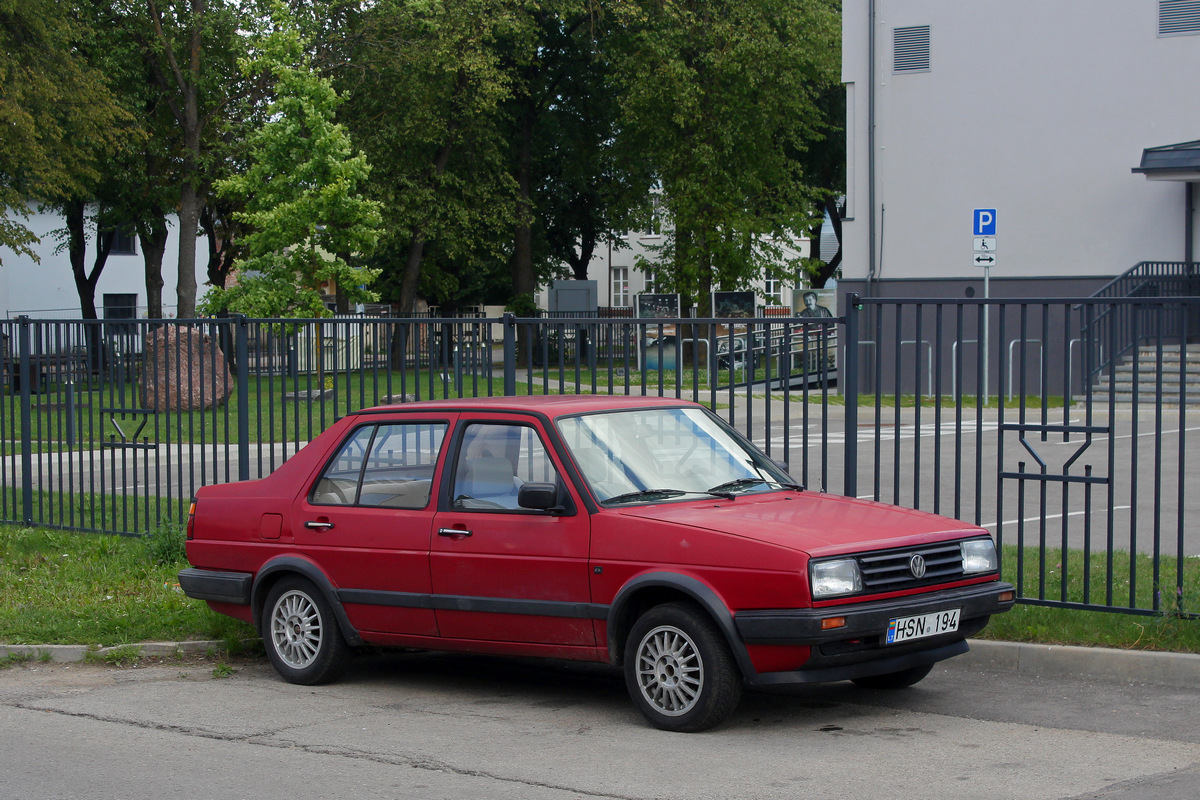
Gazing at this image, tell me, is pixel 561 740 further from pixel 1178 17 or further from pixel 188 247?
pixel 188 247

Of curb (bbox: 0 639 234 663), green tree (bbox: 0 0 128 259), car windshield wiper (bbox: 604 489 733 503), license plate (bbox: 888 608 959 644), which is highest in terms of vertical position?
green tree (bbox: 0 0 128 259)

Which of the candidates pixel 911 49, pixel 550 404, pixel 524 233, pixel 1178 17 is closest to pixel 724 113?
pixel 524 233

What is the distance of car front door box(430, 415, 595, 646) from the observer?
6.55m

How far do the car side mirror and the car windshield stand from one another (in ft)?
0.69

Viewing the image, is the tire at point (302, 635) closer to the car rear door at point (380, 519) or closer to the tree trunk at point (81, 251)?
the car rear door at point (380, 519)

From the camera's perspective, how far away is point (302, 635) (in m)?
7.59

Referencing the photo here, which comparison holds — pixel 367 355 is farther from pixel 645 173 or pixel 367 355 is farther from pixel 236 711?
pixel 645 173

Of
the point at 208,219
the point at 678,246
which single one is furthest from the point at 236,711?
the point at 208,219

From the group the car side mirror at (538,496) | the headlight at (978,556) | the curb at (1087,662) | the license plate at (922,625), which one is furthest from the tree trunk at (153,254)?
the license plate at (922,625)

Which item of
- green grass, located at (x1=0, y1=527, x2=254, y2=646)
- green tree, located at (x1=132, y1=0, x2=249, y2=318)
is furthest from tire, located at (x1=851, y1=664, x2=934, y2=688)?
green tree, located at (x1=132, y1=0, x2=249, y2=318)

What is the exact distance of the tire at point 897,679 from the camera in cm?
698

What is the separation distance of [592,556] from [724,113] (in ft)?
123

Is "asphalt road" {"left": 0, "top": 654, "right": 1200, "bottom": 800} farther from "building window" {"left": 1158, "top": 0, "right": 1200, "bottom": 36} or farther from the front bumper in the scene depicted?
"building window" {"left": 1158, "top": 0, "right": 1200, "bottom": 36}

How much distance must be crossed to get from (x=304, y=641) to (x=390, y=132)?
32.3m
